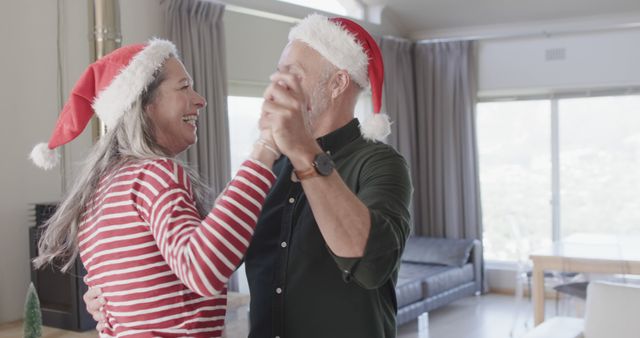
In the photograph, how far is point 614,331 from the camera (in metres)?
2.93

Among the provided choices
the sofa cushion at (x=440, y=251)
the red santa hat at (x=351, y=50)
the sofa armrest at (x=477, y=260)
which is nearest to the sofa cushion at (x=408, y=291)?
the sofa cushion at (x=440, y=251)

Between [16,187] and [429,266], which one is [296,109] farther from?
[429,266]

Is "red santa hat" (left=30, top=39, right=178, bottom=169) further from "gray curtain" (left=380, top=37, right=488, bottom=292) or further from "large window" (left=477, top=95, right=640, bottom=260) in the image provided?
"gray curtain" (left=380, top=37, right=488, bottom=292)

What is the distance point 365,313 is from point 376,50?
23.6 inches

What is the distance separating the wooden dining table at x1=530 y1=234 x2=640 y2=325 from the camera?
15.4ft

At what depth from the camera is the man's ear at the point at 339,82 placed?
1521mm

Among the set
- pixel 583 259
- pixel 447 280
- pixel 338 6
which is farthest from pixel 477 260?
pixel 338 6

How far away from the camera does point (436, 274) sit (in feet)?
21.0

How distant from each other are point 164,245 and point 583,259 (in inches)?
165

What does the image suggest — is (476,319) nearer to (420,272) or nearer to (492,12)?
(420,272)

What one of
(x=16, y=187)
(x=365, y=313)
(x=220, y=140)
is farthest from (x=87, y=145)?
(x=365, y=313)

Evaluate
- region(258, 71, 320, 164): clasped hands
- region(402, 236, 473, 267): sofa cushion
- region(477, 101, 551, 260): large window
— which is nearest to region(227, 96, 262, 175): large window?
region(402, 236, 473, 267): sofa cushion

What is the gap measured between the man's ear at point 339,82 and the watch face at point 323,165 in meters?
0.44

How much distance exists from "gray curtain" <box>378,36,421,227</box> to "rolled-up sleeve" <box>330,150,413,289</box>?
19.0 feet
